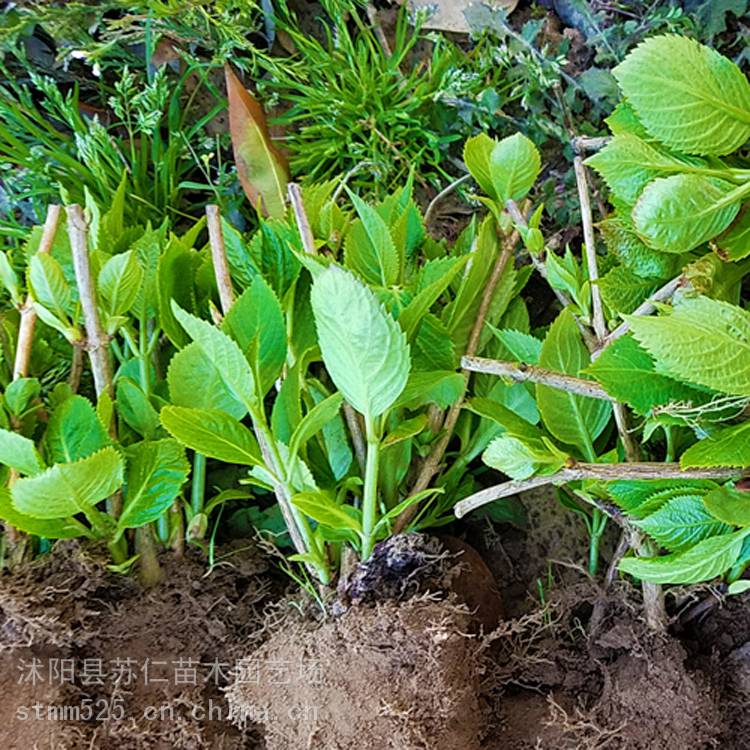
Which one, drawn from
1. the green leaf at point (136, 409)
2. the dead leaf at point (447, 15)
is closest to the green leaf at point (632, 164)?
the green leaf at point (136, 409)

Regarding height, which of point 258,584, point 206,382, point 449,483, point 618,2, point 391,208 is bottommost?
point 258,584

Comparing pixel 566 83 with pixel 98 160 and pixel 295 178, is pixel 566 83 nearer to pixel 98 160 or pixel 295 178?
pixel 295 178

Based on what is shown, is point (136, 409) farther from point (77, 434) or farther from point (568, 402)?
point (568, 402)

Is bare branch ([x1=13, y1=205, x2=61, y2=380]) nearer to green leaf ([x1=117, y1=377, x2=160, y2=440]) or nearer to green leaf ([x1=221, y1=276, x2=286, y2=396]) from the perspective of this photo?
green leaf ([x1=117, y1=377, x2=160, y2=440])

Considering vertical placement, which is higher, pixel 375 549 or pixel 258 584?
pixel 375 549

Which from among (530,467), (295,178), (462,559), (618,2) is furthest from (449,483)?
(618,2)

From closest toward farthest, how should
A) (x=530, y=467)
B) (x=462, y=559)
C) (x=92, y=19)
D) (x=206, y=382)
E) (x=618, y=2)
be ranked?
(x=530, y=467) → (x=206, y=382) → (x=462, y=559) → (x=618, y=2) → (x=92, y=19)

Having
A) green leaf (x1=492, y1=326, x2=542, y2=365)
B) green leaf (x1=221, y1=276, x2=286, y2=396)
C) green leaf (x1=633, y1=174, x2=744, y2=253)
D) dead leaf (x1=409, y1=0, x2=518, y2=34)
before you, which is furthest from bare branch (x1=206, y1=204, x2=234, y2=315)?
dead leaf (x1=409, y1=0, x2=518, y2=34)
